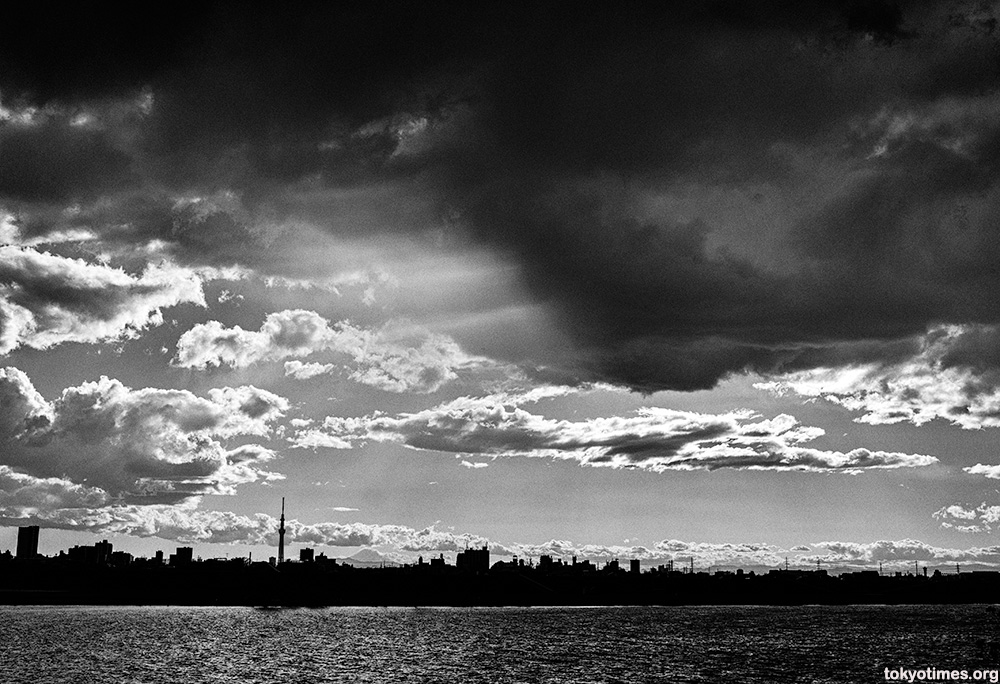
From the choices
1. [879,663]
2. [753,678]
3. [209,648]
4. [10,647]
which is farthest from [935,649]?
[10,647]

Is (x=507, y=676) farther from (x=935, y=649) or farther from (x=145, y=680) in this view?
(x=935, y=649)

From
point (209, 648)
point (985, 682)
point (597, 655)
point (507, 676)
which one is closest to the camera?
point (985, 682)

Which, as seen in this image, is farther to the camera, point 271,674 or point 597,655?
point 597,655

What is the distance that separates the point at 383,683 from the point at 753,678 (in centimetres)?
5022

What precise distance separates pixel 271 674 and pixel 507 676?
33254mm

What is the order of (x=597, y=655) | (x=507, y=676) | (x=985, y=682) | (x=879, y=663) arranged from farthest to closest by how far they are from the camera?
(x=597, y=655)
(x=879, y=663)
(x=507, y=676)
(x=985, y=682)

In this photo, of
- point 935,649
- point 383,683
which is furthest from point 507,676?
point 935,649

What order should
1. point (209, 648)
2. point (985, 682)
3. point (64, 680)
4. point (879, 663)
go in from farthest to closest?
point (209, 648), point (879, 663), point (64, 680), point (985, 682)

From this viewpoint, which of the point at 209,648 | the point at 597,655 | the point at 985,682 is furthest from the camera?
the point at 209,648

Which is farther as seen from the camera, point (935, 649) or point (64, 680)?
point (935, 649)

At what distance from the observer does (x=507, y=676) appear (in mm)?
142500

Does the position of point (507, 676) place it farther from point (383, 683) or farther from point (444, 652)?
point (444, 652)

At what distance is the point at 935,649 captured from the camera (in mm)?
191250

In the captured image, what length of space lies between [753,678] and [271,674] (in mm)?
66793
